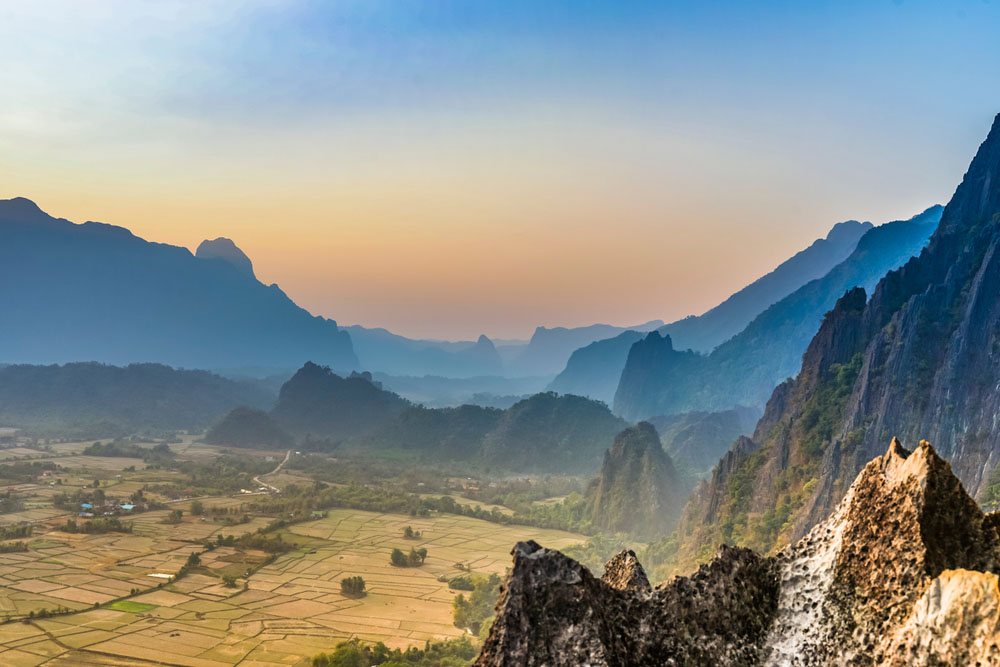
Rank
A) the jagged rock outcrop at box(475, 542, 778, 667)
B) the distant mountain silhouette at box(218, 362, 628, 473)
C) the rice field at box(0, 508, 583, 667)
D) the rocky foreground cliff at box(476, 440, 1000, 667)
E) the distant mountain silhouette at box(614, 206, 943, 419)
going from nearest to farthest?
the rocky foreground cliff at box(476, 440, 1000, 667), the jagged rock outcrop at box(475, 542, 778, 667), the rice field at box(0, 508, 583, 667), the distant mountain silhouette at box(614, 206, 943, 419), the distant mountain silhouette at box(218, 362, 628, 473)

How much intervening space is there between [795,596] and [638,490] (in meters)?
93.4

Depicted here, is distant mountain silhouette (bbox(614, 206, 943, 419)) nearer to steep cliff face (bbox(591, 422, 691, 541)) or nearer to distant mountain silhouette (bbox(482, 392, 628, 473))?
distant mountain silhouette (bbox(482, 392, 628, 473))

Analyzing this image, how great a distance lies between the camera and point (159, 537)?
261 feet

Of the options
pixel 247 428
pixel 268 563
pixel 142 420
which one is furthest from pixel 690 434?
pixel 142 420

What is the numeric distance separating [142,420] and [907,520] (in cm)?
20599

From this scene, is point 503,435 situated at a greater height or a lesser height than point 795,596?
lesser

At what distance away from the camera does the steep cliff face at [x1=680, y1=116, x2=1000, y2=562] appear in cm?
3797

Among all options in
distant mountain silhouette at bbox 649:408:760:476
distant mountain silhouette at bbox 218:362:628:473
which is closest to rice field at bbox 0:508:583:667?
distant mountain silhouette at bbox 649:408:760:476

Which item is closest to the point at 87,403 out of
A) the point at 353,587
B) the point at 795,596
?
the point at 353,587

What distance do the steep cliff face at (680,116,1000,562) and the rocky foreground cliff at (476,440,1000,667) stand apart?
34633 mm

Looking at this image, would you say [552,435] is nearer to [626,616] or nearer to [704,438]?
[704,438]

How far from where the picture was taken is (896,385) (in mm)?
41625

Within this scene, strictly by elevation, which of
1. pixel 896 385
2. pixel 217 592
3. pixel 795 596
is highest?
pixel 896 385

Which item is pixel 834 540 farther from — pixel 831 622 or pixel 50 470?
pixel 50 470
